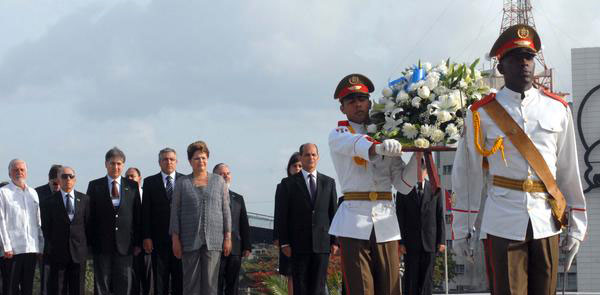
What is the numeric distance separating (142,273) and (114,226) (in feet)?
2.28

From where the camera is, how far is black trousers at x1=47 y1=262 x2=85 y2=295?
11438mm

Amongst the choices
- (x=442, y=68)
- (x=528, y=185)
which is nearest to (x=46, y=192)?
(x=442, y=68)

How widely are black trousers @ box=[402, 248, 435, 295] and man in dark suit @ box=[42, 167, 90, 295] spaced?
373cm

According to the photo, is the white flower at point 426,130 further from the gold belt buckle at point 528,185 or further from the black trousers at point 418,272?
the black trousers at point 418,272

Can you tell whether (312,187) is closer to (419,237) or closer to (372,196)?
(419,237)

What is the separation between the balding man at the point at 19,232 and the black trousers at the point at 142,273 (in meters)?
1.20

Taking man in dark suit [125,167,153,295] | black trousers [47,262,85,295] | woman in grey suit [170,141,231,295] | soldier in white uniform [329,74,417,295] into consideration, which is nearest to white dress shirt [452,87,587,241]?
soldier in white uniform [329,74,417,295]

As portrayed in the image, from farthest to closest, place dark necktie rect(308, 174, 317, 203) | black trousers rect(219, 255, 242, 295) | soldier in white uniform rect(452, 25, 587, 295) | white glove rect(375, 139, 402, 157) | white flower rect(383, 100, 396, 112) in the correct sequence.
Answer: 1. black trousers rect(219, 255, 242, 295)
2. dark necktie rect(308, 174, 317, 203)
3. white flower rect(383, 100, 396, 112)
4. white glove rect(375, 139, 402, 157)
5. soldier in white uniform rect(452, 25, 587, 295)

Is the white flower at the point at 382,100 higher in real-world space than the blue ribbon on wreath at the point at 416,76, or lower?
lower

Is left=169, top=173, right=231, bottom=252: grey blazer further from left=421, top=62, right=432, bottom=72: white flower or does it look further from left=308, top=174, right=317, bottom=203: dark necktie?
left=421, top=62, right=432, bottom=72: white flower

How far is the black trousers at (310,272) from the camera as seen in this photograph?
10578mm

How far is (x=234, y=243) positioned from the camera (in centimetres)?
1141

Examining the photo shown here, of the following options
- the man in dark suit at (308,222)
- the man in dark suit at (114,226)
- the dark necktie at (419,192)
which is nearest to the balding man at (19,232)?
the man in dark suit at (114,226)

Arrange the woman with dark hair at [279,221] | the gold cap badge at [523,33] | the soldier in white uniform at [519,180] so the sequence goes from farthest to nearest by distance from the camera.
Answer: the woman with dark hair at [279,221] < the gold cap badge at [523,33] < the soldier in white uniform at [519,180]
